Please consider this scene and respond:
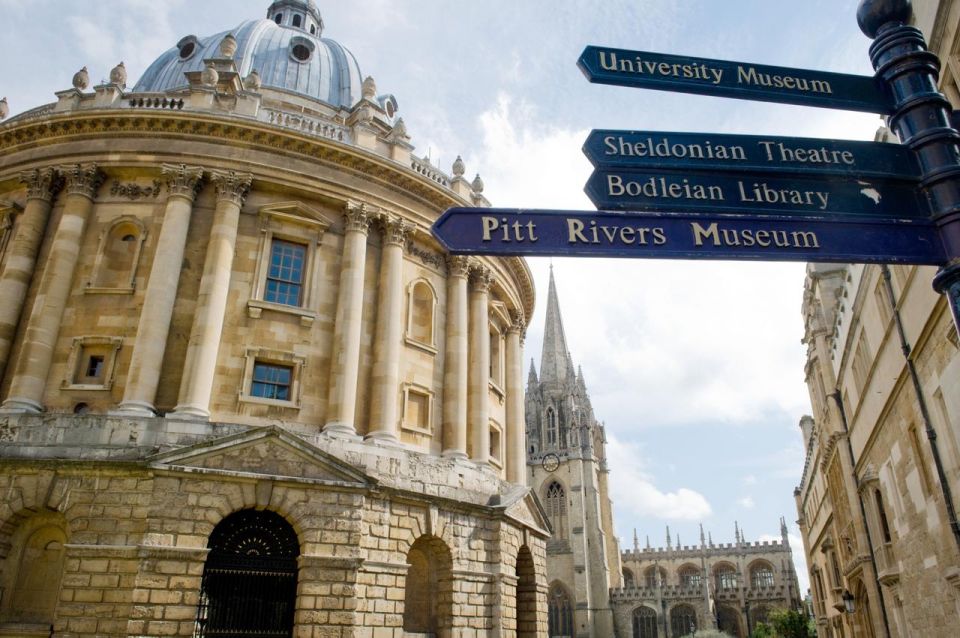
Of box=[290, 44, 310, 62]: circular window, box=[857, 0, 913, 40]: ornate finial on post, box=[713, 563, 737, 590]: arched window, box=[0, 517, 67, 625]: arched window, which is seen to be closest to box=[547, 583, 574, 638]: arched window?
box=[713, 563, 737, 590]: arched window

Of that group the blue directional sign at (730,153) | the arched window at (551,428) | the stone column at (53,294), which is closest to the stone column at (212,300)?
the stone column at (53,294)

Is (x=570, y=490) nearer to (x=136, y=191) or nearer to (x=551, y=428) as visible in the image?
(x=551, y=428)

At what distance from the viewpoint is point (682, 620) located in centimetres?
8775

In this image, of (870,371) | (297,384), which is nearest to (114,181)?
(297,384)

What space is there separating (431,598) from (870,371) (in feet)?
44.7

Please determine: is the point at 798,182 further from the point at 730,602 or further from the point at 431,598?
the point at 730,602

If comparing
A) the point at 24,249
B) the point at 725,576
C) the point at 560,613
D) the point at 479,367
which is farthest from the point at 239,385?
Answer: the point at 725,576

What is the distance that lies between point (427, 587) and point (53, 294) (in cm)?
1361

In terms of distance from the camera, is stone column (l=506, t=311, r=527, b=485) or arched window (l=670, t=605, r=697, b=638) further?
arched window (l=670, t=605, r=697, b=638)

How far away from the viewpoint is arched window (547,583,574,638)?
8638 cm

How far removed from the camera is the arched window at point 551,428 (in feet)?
318

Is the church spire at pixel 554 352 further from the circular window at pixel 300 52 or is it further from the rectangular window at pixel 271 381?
the rectangular window at pixel 271 381

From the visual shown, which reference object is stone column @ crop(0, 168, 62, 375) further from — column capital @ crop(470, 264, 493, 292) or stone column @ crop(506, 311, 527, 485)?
stone column @ crop(506, 311, 527, 485)

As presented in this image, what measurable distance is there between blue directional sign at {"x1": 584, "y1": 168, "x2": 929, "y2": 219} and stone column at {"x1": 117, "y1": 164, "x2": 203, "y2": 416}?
647 inches
